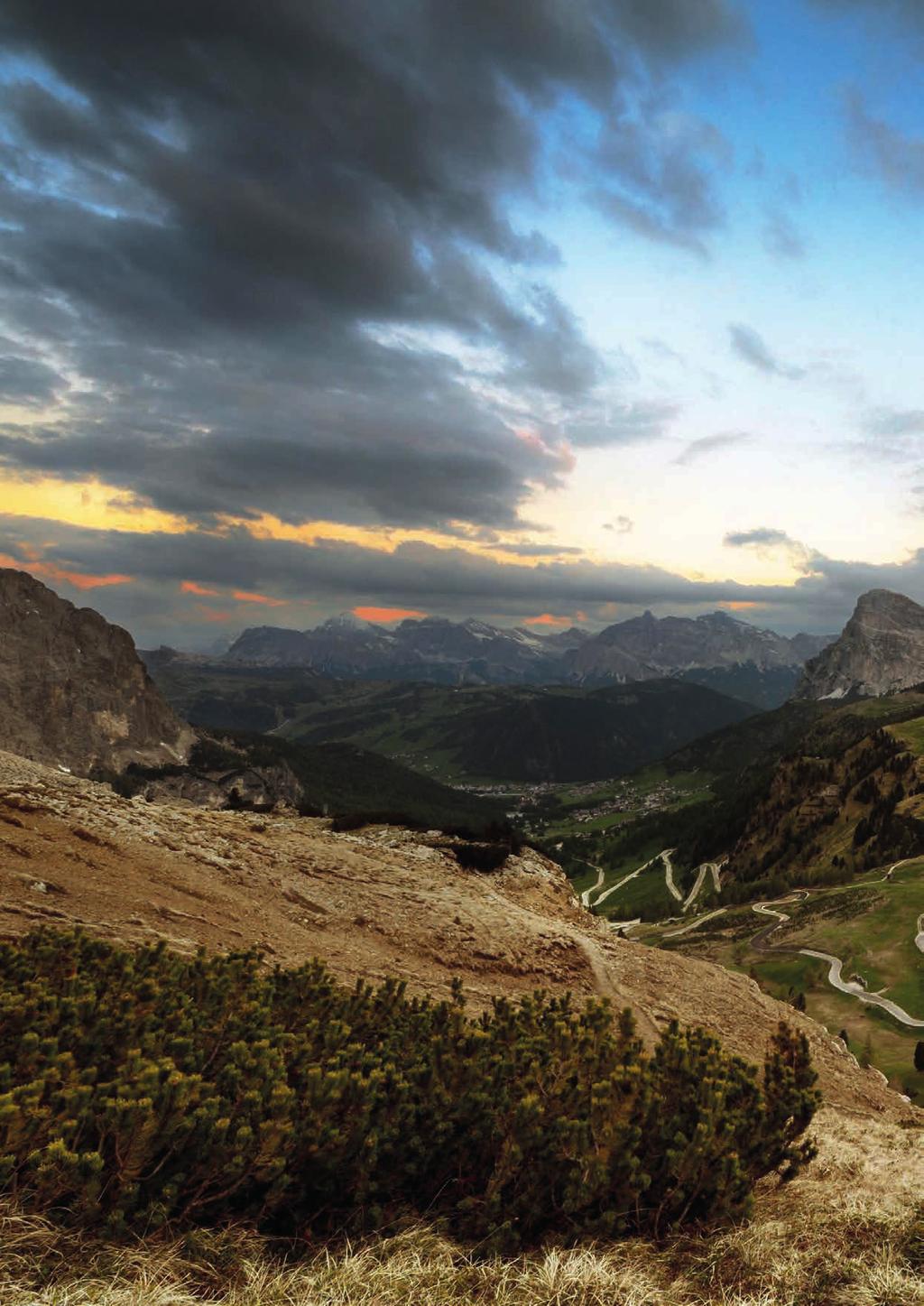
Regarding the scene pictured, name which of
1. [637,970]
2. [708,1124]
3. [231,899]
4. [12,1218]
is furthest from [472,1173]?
[637,970]

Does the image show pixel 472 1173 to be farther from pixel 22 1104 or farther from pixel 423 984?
pixel 423 984

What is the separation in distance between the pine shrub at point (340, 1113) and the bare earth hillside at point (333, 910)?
12.2 m

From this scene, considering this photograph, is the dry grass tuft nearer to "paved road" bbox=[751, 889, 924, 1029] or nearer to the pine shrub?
the pine shrub

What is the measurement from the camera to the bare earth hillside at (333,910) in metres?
25.8

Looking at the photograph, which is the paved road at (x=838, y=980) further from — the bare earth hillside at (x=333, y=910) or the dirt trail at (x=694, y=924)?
the bare earth hillside at (x=333, y=910)

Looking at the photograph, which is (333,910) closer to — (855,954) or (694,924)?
(855,954)

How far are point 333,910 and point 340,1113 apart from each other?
2260 cm

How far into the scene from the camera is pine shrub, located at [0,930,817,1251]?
29.0 feet

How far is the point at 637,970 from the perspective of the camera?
35562 millimetres

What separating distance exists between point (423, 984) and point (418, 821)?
2319 cm

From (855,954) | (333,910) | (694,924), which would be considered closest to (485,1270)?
(333,910)

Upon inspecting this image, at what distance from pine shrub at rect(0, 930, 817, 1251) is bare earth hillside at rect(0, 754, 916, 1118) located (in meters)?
12.2

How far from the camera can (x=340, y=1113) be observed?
10797 millimetres

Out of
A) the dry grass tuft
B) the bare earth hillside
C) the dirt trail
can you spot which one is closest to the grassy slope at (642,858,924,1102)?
the dirt trail
